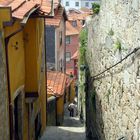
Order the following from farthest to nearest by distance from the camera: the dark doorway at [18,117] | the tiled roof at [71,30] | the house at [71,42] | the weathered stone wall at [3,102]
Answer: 1. the house at [71,42]
2. the tiled roof at [71,30]
3. the dark doorway at [18,117]
4. the weathered stone wall at [3,102]

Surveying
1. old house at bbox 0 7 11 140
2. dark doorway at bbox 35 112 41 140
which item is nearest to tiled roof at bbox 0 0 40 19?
old house at bbox 0 7 11 140

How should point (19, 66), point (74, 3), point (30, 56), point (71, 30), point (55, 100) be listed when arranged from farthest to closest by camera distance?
point (74, 3)
point (71, 30)
point (55, 100)
point (30, 56)
point (19, 66)

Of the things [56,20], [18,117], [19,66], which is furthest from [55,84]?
[19,66]

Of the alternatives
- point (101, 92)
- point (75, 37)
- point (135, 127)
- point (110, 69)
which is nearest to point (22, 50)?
point (101, 92)

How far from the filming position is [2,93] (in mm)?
6980

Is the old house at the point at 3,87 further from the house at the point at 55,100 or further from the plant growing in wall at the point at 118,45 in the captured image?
the house at the point at 55,100

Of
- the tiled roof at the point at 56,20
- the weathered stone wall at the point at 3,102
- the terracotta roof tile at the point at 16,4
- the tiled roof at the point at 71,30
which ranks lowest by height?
the tiled roof at the point at 71,30

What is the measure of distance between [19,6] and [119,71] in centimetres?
275

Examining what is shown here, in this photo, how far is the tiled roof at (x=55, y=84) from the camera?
748 inches

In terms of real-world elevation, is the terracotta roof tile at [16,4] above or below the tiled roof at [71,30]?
above

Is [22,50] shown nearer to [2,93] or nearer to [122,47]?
[2,93]

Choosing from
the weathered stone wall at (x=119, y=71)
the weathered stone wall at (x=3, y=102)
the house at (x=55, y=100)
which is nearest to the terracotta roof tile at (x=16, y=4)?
the weathered stone wall at (x=3, y=102)

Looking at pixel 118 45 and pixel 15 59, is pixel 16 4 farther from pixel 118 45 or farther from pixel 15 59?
pixel 118 45

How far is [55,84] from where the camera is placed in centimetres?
1991
